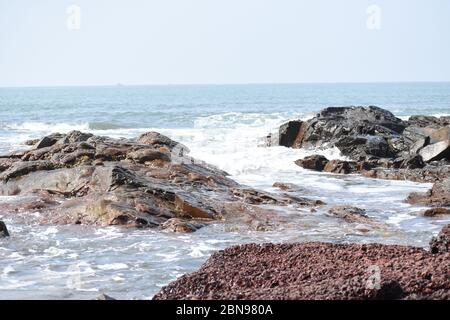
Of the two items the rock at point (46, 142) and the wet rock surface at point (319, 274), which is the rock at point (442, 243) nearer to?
the wet rock surface at point (319, 274)

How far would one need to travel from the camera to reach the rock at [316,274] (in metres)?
6.07

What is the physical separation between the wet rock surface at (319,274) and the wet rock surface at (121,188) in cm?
345

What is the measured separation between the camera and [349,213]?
13258 mm

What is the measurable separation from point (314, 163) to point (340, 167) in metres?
1.20

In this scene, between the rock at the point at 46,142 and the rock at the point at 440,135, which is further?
the rock at the point at 440,135

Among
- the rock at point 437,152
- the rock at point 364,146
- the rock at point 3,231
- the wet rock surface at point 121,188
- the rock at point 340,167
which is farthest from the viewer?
the rock at point 364,146

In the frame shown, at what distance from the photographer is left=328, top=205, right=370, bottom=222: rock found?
12850mm

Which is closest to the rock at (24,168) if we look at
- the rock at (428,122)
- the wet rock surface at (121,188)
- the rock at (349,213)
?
the wet rock surface at (121,188)

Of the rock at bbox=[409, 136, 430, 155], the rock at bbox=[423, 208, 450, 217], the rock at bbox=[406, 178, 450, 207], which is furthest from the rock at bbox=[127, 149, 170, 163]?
the rock at bbox=[409, 136, 430, 155]

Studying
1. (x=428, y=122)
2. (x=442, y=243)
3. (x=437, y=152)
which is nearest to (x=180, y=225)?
(x=442, y=243)

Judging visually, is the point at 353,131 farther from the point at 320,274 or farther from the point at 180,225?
the point at 320,274

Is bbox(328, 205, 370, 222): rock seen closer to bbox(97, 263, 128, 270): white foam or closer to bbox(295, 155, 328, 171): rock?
bbox(97, 263, 128, 270): white foam

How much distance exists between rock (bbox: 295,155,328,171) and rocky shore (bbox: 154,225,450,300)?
13092 millimetres
